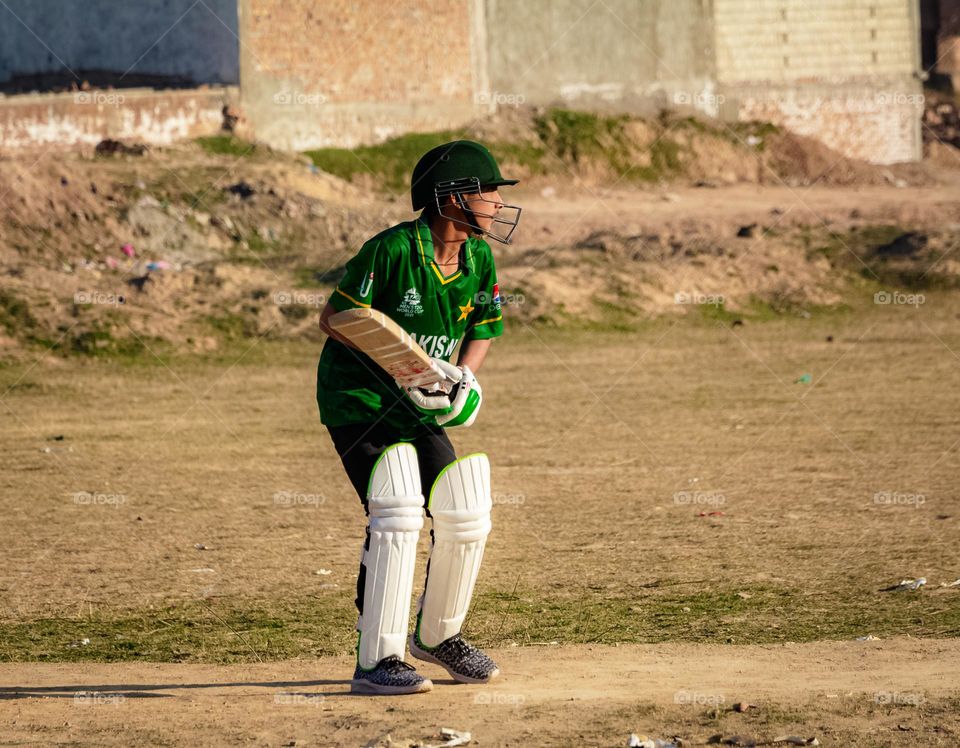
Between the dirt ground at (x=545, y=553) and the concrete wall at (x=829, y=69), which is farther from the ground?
the concrete wall at (x=829, y=69)

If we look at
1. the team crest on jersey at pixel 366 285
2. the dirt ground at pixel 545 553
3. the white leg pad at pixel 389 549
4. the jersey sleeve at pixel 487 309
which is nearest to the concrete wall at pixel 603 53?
the dirt ground at pixel 545 553

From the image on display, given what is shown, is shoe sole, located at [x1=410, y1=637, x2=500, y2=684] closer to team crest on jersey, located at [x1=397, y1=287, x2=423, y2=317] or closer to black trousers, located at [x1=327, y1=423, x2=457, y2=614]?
black trousers, located at [x1=327, y1=423, x2=457, y2=614]

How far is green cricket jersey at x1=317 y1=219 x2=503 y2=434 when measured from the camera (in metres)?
5.62

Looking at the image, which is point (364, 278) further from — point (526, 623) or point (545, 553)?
point (545, 553)

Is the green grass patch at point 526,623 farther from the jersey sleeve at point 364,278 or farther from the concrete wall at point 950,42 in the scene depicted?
the concrete wall at point 950,42

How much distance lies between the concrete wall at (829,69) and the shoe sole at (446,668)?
30.7 m

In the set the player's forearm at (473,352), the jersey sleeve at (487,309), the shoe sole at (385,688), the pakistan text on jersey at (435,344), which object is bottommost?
the shoe sole at (385,688)

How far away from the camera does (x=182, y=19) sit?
3108cm

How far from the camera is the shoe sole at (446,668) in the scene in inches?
233

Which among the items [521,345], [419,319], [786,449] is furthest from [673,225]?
[419,319]

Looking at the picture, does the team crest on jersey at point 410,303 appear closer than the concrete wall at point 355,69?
Yes

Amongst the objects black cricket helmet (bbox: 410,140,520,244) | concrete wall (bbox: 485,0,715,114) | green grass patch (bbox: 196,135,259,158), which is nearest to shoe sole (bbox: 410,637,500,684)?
black cricket helmet (bbox: 410,140,520,244)

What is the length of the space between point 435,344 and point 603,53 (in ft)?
97.5

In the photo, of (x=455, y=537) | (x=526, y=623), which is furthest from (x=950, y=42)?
(x=455, y=537)
